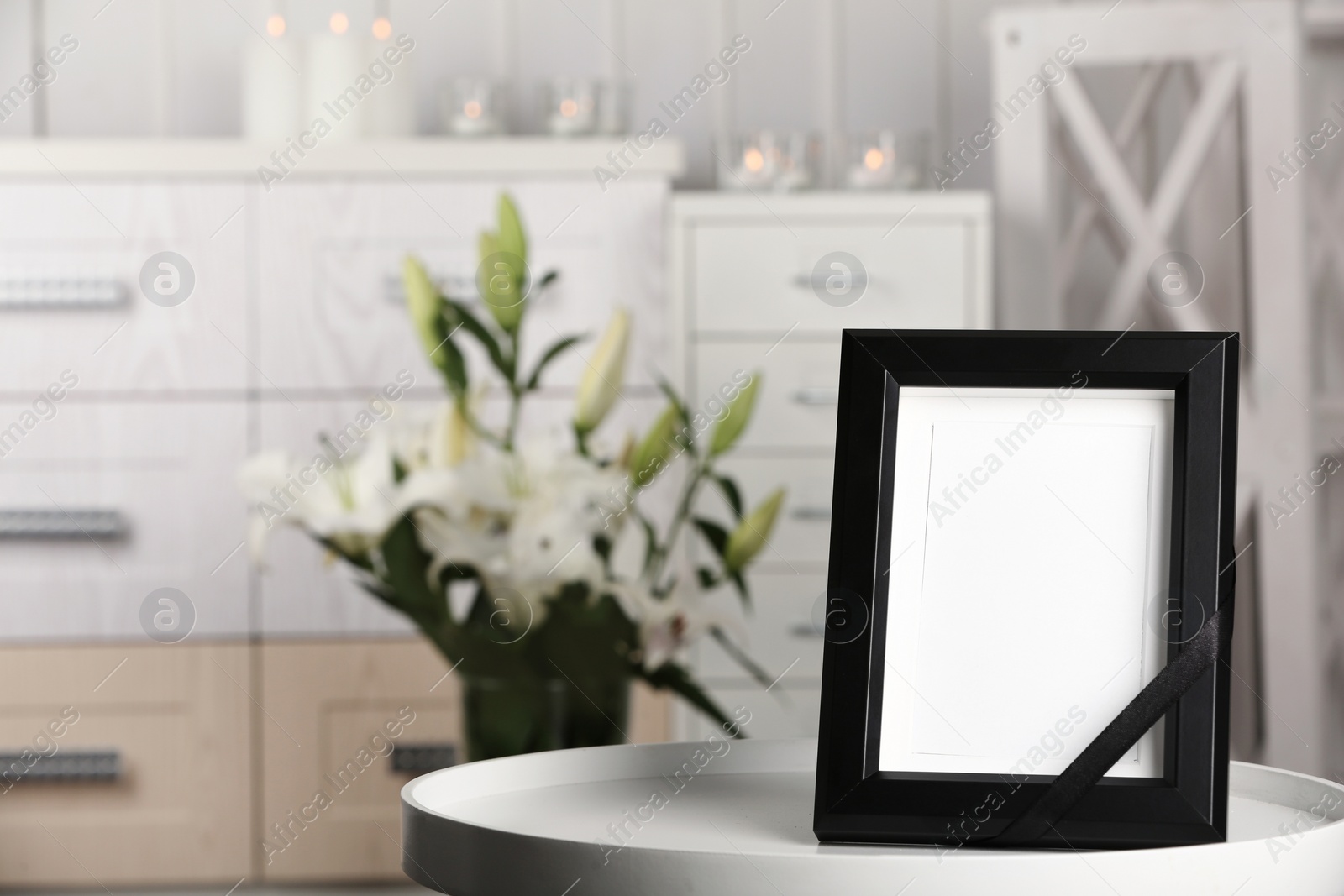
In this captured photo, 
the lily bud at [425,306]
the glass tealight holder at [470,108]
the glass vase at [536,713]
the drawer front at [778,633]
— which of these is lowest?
the drawer front at [778,633]

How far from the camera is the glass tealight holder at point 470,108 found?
153 cm

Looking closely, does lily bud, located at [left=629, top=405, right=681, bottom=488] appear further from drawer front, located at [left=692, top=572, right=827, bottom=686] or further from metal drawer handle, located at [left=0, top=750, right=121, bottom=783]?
metal drawer handle, located at [left=0, top=750, right=121, bottom=783]

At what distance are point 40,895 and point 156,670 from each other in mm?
287

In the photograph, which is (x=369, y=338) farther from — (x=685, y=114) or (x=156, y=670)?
(x=685, y=114)

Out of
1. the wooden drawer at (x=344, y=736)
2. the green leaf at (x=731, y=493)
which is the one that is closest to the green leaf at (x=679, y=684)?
the green leaf at (x=731, y=493)

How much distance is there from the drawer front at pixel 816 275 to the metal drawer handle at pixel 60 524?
0.72m

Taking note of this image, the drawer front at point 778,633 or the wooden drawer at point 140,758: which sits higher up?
the drawer front at point 778,633

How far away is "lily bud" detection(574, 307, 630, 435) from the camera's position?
0.82m

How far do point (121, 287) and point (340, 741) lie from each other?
583 millimetres

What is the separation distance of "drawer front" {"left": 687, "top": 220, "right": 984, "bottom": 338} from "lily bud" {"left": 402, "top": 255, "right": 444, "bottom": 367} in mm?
605

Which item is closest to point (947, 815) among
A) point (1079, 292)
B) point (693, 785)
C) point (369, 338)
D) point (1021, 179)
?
point (693, 785)

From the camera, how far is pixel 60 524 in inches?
55.6

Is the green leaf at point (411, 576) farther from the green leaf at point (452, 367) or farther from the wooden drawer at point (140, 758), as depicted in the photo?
the wooden drawer at point (140, 758)

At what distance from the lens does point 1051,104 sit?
1.56 meters
